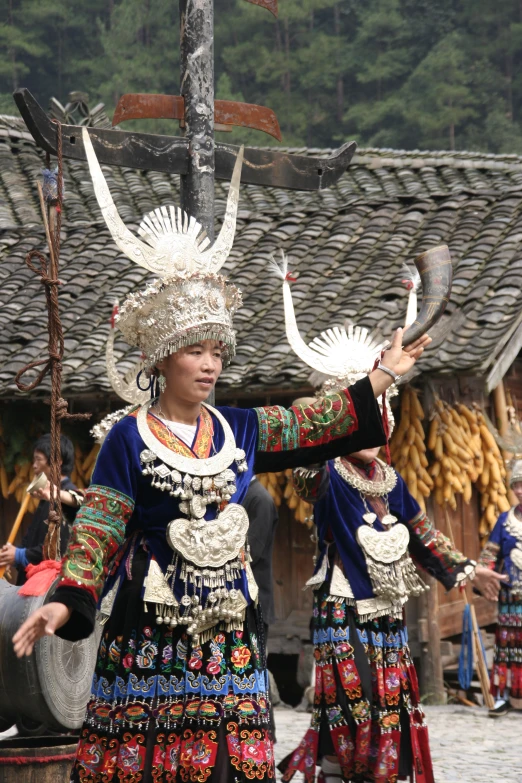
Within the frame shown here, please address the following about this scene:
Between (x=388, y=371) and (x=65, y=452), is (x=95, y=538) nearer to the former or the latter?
(x=388, y=371)

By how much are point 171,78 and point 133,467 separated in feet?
107

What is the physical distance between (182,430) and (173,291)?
18.4 inches

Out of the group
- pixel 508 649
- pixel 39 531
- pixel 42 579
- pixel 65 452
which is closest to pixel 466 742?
pixel 508 649

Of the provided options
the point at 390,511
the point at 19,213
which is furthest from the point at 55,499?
the point at 19,213

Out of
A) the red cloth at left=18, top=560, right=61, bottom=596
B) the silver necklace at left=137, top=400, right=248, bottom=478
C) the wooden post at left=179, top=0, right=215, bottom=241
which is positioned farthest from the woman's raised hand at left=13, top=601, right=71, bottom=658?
the wooden post at left=179, top=0, right=215, bottom=241

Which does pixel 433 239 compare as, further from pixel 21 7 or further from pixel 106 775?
pixel 21 7

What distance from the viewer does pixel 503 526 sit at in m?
9.64

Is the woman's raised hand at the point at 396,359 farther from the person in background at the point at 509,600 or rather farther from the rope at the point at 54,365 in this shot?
the person in background at the point at 509,600

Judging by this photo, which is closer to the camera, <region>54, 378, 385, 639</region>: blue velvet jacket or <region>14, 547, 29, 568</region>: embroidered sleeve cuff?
<region>54, 378, 385, 639</region>: blue velvet jacket

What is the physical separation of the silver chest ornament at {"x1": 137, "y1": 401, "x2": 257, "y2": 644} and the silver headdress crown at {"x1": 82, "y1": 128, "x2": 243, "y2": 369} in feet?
1.16

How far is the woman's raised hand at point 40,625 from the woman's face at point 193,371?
860 mm

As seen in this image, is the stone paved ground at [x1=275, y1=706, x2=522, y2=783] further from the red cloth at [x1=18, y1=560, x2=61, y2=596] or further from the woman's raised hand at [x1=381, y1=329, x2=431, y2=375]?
the woman's raised hand at [x1=381, y1=329, x2=431, y2=375]

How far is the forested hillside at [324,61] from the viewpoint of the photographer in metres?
34.8

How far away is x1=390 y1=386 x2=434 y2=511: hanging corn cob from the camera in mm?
10094
